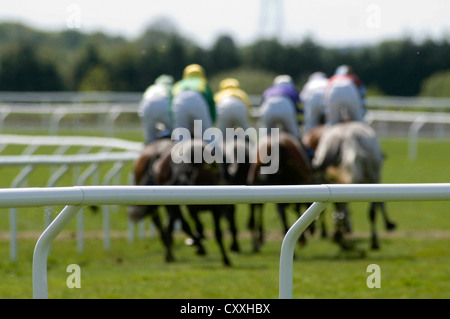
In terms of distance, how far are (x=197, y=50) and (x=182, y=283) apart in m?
28.5

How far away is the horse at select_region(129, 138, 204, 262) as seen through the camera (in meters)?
7.07

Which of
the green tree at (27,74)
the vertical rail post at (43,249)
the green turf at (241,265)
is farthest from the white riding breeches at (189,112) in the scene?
the green tree at (27,74)

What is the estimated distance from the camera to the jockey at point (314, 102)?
399 inches

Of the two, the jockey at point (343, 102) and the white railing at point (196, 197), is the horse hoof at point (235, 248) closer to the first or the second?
the jockey at point (343, 102)

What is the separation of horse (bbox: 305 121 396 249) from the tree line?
2147 centimetres

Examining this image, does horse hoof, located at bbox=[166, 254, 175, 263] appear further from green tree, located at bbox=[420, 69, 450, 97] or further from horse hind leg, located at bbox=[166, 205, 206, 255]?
green tree, located at bbox=[420, 69, 450, 97]

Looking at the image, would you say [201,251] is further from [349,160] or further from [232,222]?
[349,160]

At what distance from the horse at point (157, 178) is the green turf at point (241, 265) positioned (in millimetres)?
182

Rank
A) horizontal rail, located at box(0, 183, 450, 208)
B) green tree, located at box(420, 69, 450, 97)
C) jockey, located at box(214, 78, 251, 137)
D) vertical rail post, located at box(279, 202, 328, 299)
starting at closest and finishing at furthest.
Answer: horizontal rail, located at box(0, 183, 450, 208), vertical rail post, located at box(279, 202, 328, 299), jockey, located at box(214, 78, 251, 137), green tree, located at box(420, 69, 450, 97)

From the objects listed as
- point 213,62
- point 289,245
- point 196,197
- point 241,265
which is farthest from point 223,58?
point 196,197

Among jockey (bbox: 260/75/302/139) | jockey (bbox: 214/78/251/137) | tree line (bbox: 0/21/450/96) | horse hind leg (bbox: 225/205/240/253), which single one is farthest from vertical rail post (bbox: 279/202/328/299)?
tree line (bbox: 0/21/450/96)

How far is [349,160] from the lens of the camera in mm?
7648
